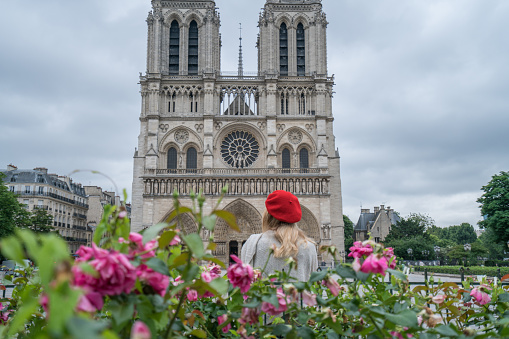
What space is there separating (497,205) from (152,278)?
29.2 meters

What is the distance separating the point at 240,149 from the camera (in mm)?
30172

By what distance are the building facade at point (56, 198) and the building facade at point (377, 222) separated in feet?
101

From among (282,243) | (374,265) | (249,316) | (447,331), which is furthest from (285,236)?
(447,331)

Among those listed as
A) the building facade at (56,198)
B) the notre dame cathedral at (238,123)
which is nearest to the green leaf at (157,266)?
the notre dame cathedral at (238,123)

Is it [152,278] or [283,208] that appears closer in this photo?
[152,278]

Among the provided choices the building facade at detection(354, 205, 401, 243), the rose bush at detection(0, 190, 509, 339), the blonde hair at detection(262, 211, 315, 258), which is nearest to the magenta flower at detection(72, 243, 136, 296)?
the rose bush at detection(0, 190, 509, 339)

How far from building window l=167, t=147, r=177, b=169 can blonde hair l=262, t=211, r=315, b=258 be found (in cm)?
2673

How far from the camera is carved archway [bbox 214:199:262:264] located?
28.2m

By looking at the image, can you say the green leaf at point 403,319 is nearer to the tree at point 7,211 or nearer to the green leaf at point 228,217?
the green leaf at point 228,217

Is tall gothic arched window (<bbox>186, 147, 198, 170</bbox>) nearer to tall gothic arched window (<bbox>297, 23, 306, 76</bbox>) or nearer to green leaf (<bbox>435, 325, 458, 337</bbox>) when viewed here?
tall gothic arched window (<bbox>297, 23, 306, 76</bbox>)

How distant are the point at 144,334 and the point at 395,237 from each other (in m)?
42.3

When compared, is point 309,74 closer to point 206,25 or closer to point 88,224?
point 206,25

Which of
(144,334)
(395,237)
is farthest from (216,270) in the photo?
(395,237)

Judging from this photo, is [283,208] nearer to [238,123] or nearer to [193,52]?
[238,123]
